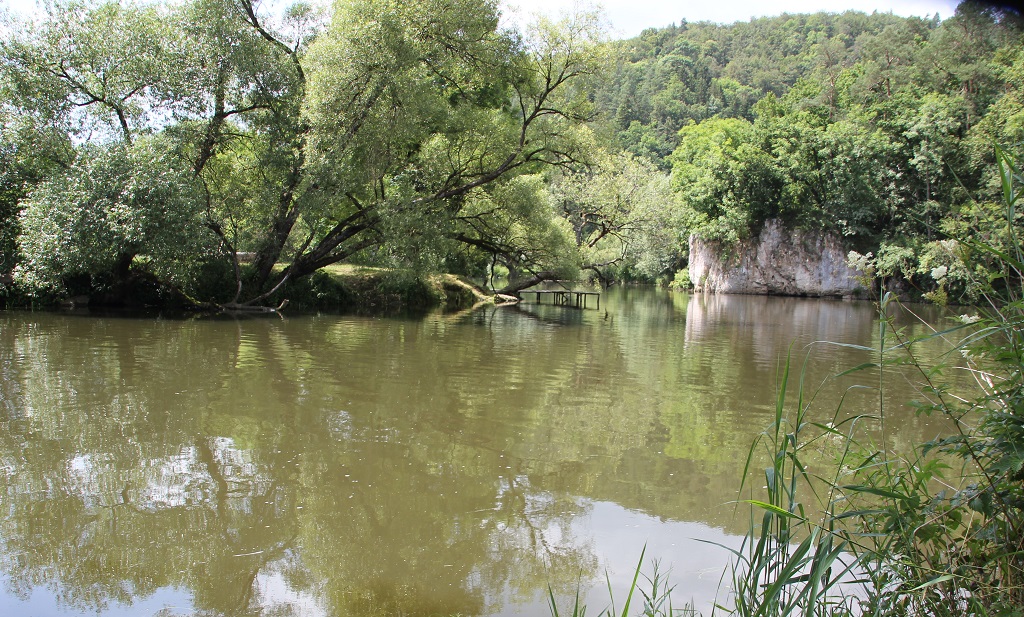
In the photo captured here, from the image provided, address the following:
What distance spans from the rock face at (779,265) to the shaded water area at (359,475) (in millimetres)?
38477

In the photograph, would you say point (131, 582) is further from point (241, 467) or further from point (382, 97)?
point (382, 97)

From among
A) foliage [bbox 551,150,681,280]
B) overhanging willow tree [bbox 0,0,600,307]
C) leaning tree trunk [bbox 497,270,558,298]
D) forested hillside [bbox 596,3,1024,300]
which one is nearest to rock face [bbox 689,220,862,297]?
forested hillside [bbox 596,3,1024,300]

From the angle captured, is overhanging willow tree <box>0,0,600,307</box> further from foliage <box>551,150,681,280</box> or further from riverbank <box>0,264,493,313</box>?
foliage <box>551,150,681,280</box>

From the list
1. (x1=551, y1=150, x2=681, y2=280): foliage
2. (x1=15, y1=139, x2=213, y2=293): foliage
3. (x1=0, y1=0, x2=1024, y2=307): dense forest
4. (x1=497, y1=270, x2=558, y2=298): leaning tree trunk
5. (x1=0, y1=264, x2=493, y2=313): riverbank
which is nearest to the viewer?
(x1=15, y1=139, x2=213, y2=293): foliage

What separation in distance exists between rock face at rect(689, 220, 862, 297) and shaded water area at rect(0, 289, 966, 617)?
3848 centimetres

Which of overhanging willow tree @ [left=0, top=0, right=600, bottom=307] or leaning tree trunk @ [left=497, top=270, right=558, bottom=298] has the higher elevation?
overhanging willow tree @ [left=0, top=0, right=600, bottom=307]

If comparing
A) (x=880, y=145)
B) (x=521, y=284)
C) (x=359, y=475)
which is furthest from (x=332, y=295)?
(x=880, y=145)

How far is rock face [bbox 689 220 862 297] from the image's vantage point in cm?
4672

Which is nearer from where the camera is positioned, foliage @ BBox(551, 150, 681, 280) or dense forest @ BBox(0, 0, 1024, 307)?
dense forest @ BBox(0, 0, 1024, 307)

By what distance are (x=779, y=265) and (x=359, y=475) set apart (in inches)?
1912

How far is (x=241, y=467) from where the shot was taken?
5.76 meters

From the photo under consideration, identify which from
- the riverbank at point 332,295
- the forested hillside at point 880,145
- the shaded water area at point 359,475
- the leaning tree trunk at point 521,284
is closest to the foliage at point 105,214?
the riverbank at point 332,295

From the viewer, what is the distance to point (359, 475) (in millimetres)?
5707

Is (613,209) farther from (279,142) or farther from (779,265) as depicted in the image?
(779,265)
